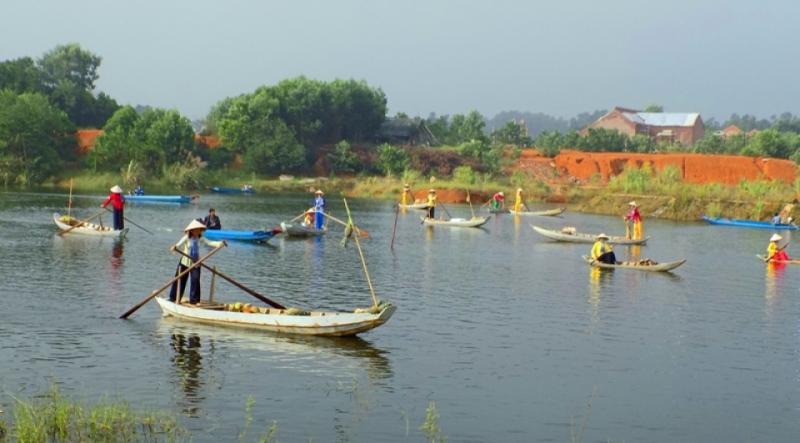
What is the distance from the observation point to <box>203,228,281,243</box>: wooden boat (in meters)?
37.8

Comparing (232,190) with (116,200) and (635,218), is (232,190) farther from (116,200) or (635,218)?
(635,218)

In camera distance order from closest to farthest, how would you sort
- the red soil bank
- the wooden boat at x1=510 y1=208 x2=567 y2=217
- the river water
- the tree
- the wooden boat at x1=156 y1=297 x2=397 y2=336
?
the river water → the wooden boat at x1=156 y1=297 x2=397 y2=336 → the wooden boat at x1=510 y1=208 x2=567 y2=217 → the tree → the red soil bank

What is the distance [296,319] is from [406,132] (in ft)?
273

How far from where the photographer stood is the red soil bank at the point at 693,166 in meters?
88.1

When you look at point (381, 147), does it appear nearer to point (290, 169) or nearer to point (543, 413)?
point (290, 169)

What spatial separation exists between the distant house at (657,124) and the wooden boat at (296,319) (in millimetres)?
108164

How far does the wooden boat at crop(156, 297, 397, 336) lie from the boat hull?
17.2 metres

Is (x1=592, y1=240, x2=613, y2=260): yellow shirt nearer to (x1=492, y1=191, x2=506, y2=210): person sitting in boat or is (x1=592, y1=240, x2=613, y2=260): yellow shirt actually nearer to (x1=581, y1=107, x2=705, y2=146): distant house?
(x1=492, y1=191, x2=506, y2=210): person sitting in boat

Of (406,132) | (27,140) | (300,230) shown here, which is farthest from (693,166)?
(300,230)

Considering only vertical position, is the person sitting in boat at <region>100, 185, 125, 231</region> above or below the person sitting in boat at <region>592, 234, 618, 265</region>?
above

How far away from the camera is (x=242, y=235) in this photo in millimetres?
38406

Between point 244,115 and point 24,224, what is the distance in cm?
4846

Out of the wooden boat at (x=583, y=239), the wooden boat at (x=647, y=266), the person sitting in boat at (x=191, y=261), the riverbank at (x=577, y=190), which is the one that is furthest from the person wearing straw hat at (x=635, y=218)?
the person sitting in boat at (x=191, y=261)

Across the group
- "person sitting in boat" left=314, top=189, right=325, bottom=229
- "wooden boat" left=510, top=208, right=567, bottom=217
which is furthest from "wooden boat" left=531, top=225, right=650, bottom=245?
"wooden boat" left=510, top=208, right=567, bottom=217
